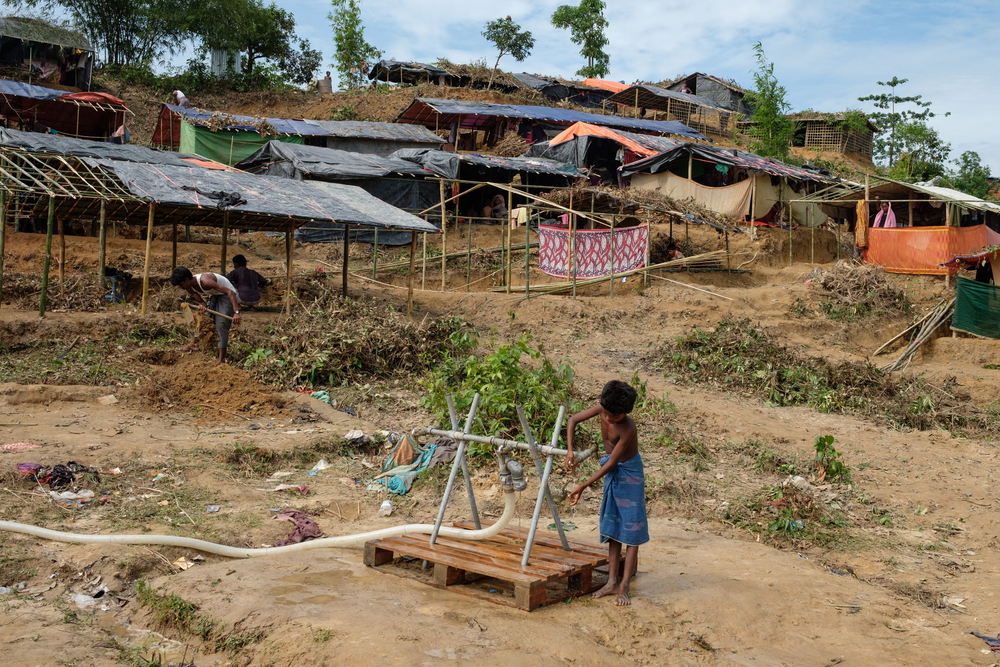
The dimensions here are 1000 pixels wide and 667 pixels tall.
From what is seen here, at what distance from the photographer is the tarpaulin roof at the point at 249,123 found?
2180 centimetres

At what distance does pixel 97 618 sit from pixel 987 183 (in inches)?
1465

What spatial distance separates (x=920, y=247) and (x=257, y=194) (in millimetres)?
13876

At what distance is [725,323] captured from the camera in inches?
446

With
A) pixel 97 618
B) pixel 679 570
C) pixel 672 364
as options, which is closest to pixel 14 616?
pixel 97 618

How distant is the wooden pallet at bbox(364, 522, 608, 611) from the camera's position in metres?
4.07

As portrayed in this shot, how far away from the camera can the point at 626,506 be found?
4293 mm

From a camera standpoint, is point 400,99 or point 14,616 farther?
point 400,99

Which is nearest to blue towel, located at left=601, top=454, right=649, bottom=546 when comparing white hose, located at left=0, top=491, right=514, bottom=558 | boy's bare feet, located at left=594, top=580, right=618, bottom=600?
boy's bare feet, located at left=594, top=580, right=618, bottom=600

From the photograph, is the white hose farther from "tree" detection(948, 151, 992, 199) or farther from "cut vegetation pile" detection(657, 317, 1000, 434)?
"tree" detection(948, 151, 992, 199)

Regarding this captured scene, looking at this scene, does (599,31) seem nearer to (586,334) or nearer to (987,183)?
(987,183)

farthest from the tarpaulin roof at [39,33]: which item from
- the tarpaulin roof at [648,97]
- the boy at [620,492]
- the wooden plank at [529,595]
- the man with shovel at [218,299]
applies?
the wooden plank at [529,595]

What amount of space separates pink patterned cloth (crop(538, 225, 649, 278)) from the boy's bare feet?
10906 mm

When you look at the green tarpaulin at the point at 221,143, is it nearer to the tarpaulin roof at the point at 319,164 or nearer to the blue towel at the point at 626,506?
the tarpaulin roof at the point at 319,164

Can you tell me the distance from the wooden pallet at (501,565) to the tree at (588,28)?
140ft
